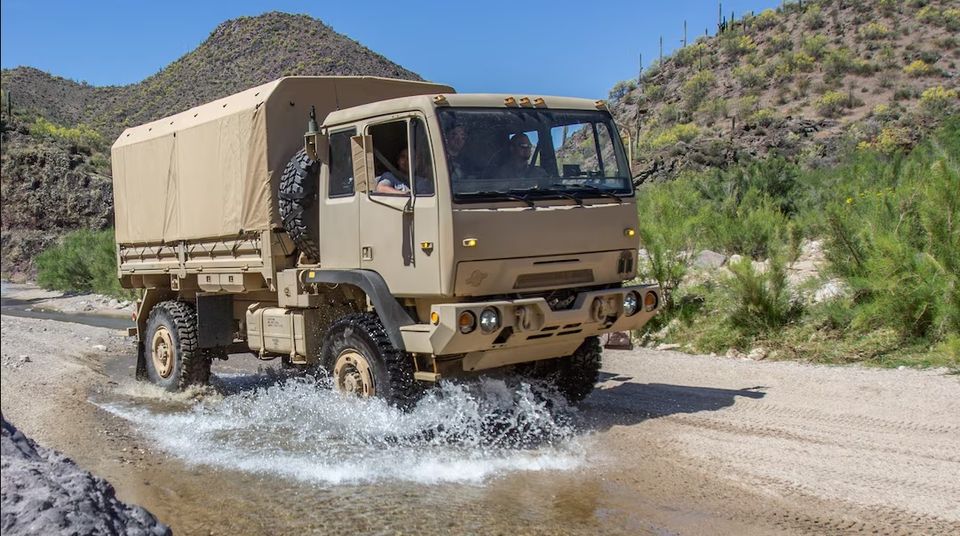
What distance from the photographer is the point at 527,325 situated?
6.68 metres

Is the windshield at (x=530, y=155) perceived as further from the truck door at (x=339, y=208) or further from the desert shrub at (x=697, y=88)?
the desert shrub at (x=697, y=88)

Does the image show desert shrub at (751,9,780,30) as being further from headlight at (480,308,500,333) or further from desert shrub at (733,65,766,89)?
headlight at (480,308,500,333)

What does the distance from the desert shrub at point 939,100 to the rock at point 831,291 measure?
23496mm

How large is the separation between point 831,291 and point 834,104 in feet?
101

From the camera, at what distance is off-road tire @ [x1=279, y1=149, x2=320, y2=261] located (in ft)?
25.3

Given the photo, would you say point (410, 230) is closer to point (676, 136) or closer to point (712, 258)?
point (712, 258)

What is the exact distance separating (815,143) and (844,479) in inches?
1197

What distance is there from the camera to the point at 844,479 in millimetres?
5711

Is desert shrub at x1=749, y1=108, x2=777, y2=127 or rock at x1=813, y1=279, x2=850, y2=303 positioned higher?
desert shrub at x1=749, y1=108, x2=777, y2=127

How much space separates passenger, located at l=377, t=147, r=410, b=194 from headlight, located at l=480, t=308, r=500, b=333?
1.16 meters

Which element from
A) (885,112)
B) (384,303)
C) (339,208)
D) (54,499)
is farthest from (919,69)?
(54,499)

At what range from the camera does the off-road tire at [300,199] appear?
773 centimetres

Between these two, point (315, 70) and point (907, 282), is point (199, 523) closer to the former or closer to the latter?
point (907, 282)

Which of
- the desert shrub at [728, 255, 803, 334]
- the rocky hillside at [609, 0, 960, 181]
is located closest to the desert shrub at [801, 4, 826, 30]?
the rocky hillside at [609, 0, 960, 181]
